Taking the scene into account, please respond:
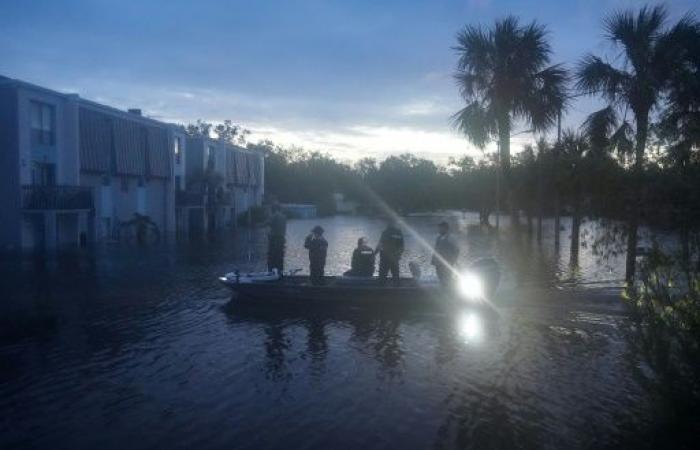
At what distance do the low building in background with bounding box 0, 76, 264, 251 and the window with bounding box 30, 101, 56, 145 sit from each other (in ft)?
0.15

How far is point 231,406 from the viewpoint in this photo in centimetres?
860

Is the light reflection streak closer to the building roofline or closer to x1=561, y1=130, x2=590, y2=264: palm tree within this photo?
x1=561, y1=130, x2=590, y2=264: palm tree

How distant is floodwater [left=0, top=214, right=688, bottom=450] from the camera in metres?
7.66

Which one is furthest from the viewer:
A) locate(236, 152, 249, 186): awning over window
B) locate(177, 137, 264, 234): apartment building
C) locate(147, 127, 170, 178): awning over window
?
locate(236, 152, 249, 186): awning over window

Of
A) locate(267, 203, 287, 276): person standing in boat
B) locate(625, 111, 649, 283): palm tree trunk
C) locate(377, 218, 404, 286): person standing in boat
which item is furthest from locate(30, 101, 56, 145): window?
locate(625, 111, 649, 283): palm tree trunk

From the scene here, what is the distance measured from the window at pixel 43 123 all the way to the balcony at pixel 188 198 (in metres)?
14.8

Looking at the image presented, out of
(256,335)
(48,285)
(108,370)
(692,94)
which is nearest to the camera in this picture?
(108,370)

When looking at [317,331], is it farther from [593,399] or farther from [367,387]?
[593,399]

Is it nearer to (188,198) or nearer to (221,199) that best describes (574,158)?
(188,198)

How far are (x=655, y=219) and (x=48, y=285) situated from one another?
1685 cm

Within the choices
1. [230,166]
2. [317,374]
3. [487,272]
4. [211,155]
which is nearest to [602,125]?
[487,272]

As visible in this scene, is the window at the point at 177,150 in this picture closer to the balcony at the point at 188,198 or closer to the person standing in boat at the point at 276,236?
the balcony at the point at 188,198

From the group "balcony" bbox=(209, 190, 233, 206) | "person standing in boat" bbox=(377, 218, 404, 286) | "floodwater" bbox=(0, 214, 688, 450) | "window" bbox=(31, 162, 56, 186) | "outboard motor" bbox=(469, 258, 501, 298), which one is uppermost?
"window" bbox=(31, 162, 56, 186)

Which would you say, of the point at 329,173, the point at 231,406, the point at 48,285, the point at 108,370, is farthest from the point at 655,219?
the point at 329,173
